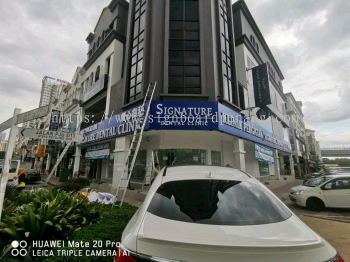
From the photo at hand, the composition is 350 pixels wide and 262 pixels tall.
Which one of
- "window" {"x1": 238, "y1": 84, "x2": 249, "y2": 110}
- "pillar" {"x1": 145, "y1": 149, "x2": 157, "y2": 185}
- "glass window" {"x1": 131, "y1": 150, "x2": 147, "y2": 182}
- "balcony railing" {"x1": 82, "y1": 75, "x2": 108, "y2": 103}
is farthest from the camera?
"balcony railing" {"x1": 82, "y1": 75, "x2": 108, "y2": 103}

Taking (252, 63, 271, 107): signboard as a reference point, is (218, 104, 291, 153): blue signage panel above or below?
below

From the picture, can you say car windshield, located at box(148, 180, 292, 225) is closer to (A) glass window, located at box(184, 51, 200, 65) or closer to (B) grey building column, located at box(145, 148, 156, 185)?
(B) grey building column, located at box(145, 148, 156, 185)

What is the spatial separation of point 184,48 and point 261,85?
326 inches

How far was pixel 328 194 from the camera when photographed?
936cm

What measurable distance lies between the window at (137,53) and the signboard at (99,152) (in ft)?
14.7

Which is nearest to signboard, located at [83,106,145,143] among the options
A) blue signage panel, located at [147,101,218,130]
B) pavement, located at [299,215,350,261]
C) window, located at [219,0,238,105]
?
blue signage panel, located at [147,101,218,130]

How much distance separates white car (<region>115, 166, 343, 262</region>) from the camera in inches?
56.7

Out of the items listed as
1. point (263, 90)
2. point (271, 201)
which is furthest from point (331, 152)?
point (271, 201)

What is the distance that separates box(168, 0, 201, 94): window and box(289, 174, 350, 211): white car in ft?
28.0

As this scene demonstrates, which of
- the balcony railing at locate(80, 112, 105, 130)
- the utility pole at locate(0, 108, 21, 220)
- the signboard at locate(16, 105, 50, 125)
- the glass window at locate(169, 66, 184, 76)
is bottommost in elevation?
the utility pole at locate(0, 108, 21, 220)

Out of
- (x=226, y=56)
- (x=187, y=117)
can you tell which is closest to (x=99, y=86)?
(x=187, y=117)

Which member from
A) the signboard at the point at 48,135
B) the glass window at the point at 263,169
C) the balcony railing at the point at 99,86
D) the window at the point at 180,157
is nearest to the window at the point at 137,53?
the balcony railing at the point at 99,86

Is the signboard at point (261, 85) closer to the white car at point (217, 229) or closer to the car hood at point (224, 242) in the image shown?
the white car at point (217, 229)

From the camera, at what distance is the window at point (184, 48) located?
14227mm
